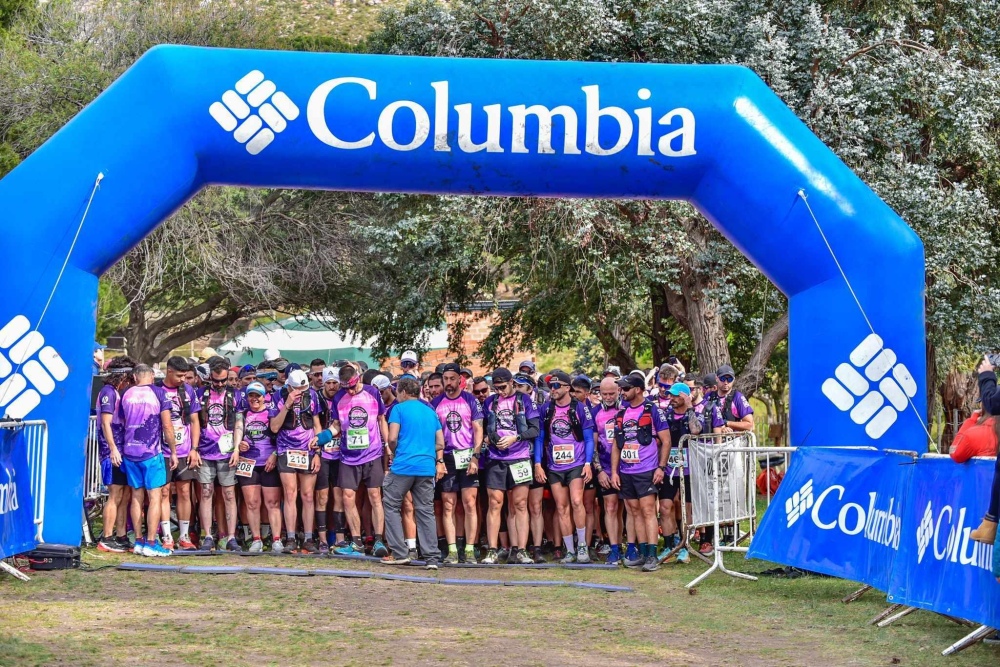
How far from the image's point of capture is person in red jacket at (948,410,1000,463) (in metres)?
7.16

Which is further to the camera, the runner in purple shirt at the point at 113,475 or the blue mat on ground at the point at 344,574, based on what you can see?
the runner in purple shirt at the point at 113,475

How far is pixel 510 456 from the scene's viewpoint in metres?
11.6

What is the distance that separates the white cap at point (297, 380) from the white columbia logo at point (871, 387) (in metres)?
4.82

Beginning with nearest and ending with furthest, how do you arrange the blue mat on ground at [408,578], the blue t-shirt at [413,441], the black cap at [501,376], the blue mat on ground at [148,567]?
the blue mat on ground at [408,578], the blue mat on ground at [148,567], the blue t-shirt at [413,441], the black cap at [501,376]

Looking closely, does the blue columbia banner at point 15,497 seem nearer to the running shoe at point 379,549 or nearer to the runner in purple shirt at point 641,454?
the running shoe at point 379,549

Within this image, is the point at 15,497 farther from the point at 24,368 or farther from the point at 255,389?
the point at 255,389

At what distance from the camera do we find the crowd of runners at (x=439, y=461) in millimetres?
11438

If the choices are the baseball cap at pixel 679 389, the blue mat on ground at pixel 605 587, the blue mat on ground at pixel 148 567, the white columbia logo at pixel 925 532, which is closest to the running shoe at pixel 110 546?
the blue mat on ground at pixel 148 567

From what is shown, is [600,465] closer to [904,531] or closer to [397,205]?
[904,531]

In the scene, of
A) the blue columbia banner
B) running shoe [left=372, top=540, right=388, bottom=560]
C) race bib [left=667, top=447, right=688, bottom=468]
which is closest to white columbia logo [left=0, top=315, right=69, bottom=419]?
the blue columbia banner

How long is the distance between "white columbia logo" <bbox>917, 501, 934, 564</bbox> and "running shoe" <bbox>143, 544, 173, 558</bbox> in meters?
6.65

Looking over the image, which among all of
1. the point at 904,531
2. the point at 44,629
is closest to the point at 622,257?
the point at 904,531

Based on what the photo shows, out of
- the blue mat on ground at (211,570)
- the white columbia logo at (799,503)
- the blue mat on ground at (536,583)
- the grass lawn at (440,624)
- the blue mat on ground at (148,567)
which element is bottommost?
the grass lawn at (440,624)

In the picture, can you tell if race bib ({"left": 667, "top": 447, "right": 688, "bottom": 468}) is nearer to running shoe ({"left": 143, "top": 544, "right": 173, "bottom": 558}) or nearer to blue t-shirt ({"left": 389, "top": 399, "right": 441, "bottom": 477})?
blue t-shirt ({"left": 389, "top": 399, "right": 441, "bottom": 477})
